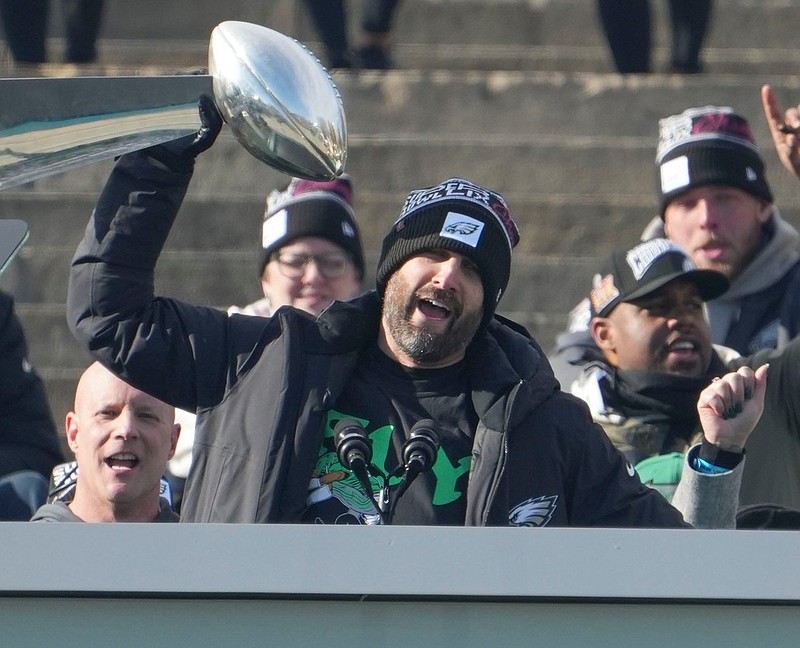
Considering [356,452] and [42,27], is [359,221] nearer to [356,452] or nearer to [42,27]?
[42,27]

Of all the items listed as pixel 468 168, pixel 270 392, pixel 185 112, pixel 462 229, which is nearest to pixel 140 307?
pixel 270 392

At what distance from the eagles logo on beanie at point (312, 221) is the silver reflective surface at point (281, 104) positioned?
238 centimetres

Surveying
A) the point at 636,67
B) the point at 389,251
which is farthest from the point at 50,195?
the point at 389,251

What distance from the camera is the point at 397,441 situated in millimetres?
2863

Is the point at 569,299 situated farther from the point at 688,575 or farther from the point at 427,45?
the point at 688,575

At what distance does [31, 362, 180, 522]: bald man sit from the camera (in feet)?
11.0

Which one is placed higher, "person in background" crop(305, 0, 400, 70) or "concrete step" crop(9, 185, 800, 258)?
"person in background" crop(305, 0, 400, 70)

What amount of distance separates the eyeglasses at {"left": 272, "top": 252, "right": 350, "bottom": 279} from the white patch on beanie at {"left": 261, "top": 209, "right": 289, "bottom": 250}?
67mm

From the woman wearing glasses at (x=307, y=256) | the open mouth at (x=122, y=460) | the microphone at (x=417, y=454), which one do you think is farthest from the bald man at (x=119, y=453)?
the microphone at (x=417, y=454)

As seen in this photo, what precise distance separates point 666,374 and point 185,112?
6.54ft

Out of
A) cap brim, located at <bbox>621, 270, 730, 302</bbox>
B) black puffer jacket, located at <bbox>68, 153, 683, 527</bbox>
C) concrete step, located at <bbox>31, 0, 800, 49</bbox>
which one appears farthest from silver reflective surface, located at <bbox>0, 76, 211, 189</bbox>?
concrete step, located at <bbox>31, 0, 800, 49</bbox>

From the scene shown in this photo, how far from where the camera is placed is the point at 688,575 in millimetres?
1736

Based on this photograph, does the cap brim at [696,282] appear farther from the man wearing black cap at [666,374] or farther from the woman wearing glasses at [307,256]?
the woman wearing glasses at [307,256]

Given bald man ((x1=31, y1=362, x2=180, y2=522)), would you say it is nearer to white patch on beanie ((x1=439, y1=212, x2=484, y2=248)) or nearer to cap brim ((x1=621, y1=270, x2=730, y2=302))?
white patch on beanie ((x1=439, y1=212, x2=484, y2=248))
